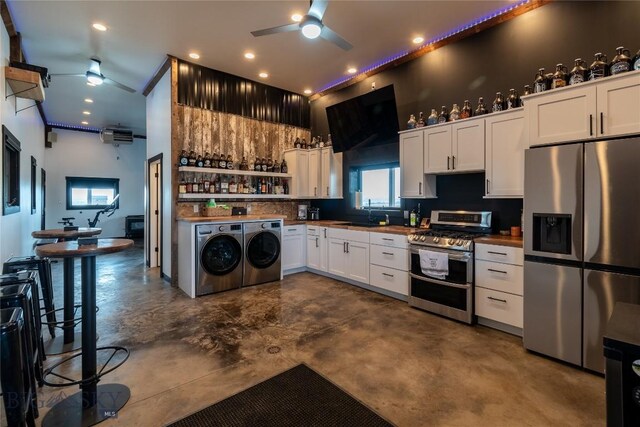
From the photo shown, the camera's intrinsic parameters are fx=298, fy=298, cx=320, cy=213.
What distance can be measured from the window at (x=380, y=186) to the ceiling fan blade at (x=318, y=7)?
2534 mm

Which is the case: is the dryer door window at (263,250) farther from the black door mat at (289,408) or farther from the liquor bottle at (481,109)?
the liquor bottle at (481,109)

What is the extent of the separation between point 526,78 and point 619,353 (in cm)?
332

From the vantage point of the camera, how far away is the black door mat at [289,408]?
1761 millimetres

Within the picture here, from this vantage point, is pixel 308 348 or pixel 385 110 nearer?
pixel 308 348

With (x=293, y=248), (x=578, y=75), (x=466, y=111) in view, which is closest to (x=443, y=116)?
(x=466, y=111)

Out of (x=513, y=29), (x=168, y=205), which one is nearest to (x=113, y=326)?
(x=168, y=205)

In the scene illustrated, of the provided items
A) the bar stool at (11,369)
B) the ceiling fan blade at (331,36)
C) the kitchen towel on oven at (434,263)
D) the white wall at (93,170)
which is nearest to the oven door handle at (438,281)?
the kitchen towel on oven at (434,263)

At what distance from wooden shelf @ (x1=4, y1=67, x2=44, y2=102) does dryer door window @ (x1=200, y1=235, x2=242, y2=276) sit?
2.55 meters

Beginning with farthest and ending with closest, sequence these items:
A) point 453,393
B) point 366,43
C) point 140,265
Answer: point 140,265
point 366,43
point 453,393

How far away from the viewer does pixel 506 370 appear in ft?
7.49

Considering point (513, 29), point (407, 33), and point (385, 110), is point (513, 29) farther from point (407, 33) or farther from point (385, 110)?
point (385, 110)

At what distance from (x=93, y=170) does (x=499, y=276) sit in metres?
10.8

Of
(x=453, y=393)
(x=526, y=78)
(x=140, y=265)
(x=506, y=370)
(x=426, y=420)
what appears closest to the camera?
(x=426, y=420)

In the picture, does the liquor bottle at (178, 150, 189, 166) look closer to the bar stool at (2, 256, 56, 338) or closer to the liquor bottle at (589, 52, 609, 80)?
the bar stool at (2, 256, 56, 338)
